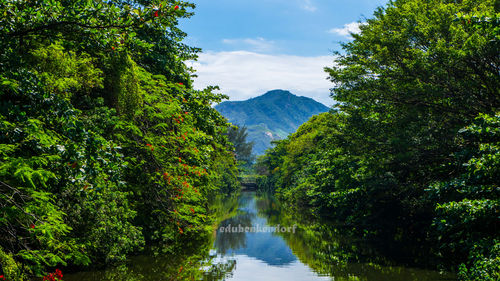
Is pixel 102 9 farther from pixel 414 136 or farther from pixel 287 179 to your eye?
pixel 287 179

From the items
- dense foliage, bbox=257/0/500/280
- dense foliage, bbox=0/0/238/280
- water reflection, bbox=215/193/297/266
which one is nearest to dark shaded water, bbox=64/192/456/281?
water reflection, bbox=215/193/297/266

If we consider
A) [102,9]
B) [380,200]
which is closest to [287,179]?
[380,200]

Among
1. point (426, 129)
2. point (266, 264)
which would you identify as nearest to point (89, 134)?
point (266, 264)

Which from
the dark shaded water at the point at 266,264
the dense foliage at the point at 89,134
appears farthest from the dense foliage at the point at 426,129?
the dense foliage at the point at 89,134

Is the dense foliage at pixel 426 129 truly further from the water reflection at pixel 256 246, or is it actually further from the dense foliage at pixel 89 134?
the dense foliage at pixel 89 134

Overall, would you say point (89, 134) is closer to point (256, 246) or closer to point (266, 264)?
point (266, 264)

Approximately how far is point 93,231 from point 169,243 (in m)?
7.17

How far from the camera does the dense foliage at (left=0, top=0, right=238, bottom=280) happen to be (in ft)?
18.3

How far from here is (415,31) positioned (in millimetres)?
14297

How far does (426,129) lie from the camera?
45.4 feet

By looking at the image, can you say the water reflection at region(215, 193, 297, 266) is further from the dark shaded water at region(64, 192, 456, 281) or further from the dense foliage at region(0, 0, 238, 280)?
the dense foliage at region(0, 0, 238, 280)

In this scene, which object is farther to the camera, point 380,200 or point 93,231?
point 380,200

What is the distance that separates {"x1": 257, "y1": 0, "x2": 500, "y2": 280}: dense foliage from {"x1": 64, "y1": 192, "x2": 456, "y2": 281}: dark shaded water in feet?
8.33

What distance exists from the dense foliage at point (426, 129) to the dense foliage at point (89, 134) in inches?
276
